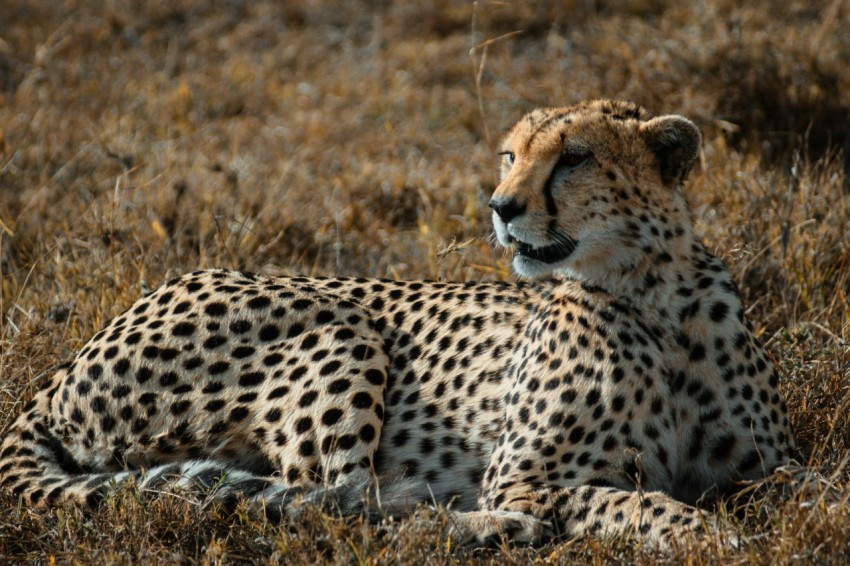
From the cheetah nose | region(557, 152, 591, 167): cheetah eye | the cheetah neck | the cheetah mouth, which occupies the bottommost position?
the cheetah neck

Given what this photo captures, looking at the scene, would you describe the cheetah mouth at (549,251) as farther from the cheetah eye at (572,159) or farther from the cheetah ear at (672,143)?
the cheetah ear at (672,143)

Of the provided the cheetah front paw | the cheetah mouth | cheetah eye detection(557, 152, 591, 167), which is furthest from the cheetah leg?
cheetah eye detection(557, 152, 591, 167)

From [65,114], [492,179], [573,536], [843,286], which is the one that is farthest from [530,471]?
[65,114]

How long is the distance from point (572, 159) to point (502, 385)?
670 millimetres

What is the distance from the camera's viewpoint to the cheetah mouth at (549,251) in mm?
2916

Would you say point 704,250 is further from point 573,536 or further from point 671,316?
point 573,536

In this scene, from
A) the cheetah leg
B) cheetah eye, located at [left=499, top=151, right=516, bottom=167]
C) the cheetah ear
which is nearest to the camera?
the cheetah leg

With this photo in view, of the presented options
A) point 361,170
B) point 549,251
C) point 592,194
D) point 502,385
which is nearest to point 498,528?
point 502,385

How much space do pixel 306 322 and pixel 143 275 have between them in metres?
0.97

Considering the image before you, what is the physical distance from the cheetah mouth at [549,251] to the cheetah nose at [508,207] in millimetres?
93

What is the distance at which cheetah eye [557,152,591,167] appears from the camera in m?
2.96

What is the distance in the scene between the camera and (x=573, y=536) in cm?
278

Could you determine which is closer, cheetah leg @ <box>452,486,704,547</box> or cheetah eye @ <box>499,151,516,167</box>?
cheetah leg @ <box>452,486,704,547</box>

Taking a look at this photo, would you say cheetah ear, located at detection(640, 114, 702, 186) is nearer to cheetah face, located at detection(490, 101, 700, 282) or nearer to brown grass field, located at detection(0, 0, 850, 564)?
cheetah face, located at detection(490, 101, 700, 282)
